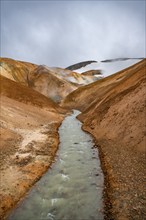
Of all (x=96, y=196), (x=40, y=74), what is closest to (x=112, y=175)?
(x=96, y=196)

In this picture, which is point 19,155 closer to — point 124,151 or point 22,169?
point 22,169

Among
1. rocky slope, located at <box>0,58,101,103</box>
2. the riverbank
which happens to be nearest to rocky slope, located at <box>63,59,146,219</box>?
the riverbank

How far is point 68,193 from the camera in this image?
16.6 meters

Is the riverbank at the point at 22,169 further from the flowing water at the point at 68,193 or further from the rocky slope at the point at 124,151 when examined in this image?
the rocky slope at the point at 124,151

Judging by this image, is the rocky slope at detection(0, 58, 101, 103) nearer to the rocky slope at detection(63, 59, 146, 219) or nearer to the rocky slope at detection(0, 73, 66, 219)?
the rocky slope at detection(0, 73, 66, 219)

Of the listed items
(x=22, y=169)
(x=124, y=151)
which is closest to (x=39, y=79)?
(x=124, y=151)

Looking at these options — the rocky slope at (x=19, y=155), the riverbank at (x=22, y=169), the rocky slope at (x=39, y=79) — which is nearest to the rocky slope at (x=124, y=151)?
the riverbank at (x=22, y=169)

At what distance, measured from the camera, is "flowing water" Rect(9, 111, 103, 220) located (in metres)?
14.4

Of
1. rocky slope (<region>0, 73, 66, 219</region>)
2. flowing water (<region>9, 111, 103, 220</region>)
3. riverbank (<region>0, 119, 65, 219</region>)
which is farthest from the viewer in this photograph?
rocky slope (<region>0, 73, 66, 219</region>)

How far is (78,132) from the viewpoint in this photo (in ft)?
120

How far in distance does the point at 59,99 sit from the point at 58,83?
1685 centimetres

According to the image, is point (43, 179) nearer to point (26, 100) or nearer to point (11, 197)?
point (11, 197)

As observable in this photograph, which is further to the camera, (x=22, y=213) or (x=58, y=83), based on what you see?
(x=58, y=83)

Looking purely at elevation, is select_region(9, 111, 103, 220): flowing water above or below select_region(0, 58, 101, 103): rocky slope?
above
